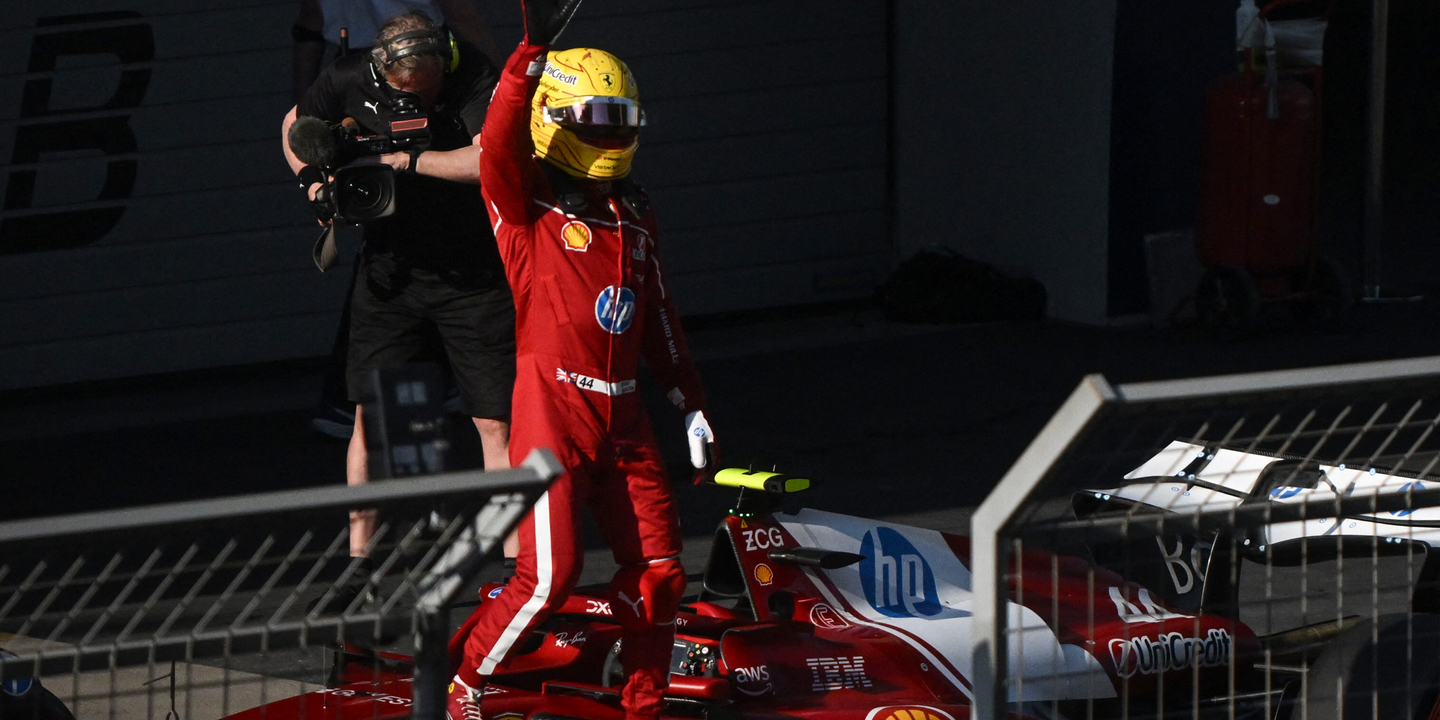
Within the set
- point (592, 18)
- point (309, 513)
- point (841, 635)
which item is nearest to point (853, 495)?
point (841, 635)

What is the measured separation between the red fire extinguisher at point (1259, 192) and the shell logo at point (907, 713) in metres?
6.26

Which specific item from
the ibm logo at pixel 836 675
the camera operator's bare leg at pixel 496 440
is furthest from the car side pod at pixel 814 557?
the camera operator's bare leg at pixel 496 440

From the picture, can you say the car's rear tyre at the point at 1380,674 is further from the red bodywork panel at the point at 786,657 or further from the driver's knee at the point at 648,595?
the driver's knee at the point at 648,595

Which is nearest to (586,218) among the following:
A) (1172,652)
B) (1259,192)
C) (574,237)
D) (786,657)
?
(574,237)

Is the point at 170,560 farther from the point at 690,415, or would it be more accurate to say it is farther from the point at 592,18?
the point at 592,18

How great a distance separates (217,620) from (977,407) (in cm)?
437

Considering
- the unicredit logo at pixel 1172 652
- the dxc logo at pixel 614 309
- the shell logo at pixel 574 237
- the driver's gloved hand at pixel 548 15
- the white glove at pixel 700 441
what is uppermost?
the driver's gloved hand at pixel 548 15

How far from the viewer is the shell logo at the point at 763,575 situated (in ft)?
13.8

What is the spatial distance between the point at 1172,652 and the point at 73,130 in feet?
22.9

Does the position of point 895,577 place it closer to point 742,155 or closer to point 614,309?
point 614,309

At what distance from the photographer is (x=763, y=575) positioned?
420cm

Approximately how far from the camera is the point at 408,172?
16.6 feet

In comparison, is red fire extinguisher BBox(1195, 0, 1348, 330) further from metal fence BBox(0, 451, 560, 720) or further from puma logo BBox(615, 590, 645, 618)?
metal fence BBox(0, 451, 560, 720)

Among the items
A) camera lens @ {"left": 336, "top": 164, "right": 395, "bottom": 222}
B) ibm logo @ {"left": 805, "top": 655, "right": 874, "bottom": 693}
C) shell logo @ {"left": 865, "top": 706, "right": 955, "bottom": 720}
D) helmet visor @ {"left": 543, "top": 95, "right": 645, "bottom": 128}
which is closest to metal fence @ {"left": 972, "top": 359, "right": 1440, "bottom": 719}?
shell logo @ {"left": 865, "top": 706, "right": 955, "bottom": 720}
